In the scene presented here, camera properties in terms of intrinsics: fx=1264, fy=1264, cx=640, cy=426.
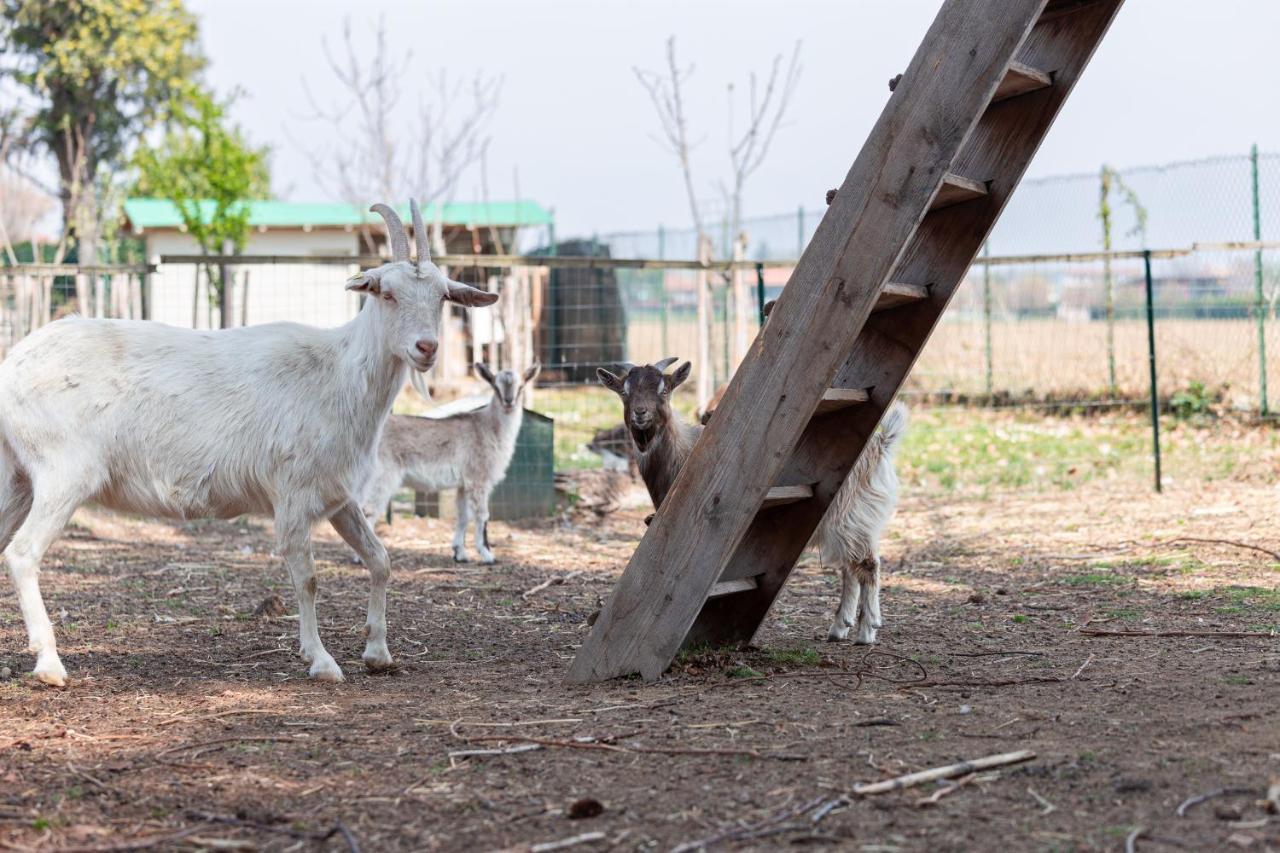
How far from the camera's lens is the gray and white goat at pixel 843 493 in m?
6.59

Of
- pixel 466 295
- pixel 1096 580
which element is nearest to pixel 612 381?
pixel 466 295

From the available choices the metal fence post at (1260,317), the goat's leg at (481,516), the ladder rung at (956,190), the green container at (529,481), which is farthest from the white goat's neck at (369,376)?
the metal fence post at (1260,317)

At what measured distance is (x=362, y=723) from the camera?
480 centimetres

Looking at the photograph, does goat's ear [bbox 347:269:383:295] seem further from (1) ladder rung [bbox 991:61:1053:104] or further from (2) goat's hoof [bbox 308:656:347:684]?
(1) ladder rung [bbox 991:61:1053:104]

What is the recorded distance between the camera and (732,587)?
5.58 meters

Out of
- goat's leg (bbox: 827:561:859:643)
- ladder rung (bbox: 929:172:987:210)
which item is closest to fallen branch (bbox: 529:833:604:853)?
ladder rung (bbox: 929:172:987:210)

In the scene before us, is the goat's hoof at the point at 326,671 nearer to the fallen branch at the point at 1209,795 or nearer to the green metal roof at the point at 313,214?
the fallen branch at the point at 1209,795

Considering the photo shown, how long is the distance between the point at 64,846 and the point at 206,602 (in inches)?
180

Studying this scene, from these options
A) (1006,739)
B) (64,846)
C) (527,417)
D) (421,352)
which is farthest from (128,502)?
(527,417)

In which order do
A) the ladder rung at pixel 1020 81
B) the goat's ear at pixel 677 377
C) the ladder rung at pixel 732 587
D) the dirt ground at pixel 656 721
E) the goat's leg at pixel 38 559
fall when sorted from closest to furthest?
the dirt ground at pixel 656 721
the ladder rung at pixel 1020 81
the ladder rung at pixel 732 587
the goat's leg at pixel 38 559
the goat's ear at pixel 677 377

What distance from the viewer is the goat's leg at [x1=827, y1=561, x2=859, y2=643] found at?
6574mm

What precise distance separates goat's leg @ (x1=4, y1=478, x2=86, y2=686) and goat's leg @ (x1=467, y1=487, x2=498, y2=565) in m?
4.52

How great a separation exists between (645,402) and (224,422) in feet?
7.06

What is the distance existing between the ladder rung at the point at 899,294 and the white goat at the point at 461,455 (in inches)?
215
